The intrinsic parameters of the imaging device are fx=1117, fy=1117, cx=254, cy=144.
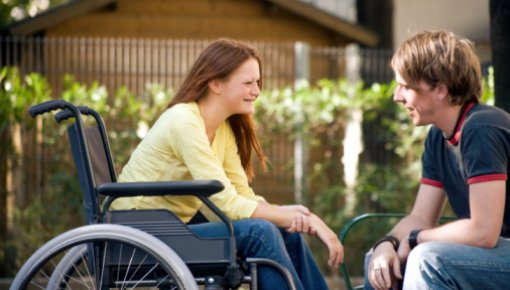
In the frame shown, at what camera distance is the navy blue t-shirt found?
12.4ft

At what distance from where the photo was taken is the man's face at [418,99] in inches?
158

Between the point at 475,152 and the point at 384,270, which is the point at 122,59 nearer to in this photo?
A: the point at 384,270

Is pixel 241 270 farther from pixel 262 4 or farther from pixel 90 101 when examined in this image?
pixel 262 4

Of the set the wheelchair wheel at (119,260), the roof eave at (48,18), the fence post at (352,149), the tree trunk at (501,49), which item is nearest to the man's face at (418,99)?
the wheelchair wheel at (119,260)

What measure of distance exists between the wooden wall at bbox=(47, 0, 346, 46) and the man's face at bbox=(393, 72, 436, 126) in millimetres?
9935

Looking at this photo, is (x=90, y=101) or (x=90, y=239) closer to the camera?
(x=90, y=239)

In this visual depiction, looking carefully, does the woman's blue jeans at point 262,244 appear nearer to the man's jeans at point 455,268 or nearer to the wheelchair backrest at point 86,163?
the wheelchair backrest at point 86,163

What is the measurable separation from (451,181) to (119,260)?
1.27 m

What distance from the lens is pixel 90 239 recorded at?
396 centimetres

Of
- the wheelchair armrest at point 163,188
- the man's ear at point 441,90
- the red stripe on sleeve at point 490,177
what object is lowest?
the wheelchair armrest at point 163,188

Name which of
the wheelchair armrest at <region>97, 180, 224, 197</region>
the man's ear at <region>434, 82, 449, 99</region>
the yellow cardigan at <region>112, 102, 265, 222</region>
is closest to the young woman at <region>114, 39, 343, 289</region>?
the yellow cardigan at <region>112, 102, 265, 222</region>

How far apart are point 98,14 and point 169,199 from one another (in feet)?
32.1

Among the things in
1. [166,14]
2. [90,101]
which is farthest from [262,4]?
[90,101]

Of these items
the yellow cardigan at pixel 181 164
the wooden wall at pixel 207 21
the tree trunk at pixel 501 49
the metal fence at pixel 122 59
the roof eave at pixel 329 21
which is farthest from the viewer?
the wooden wall at pixel 207 21
